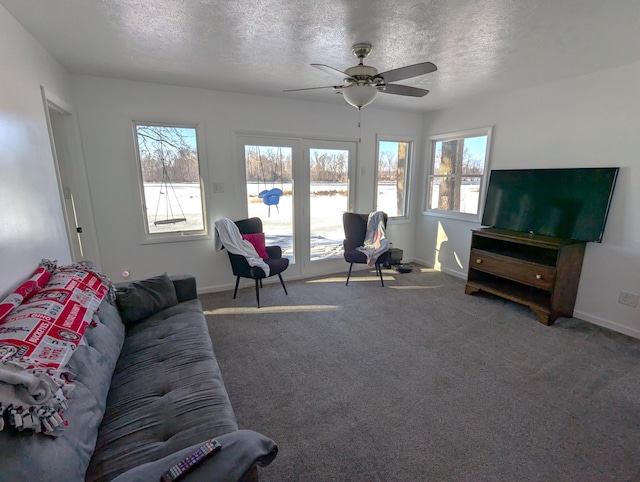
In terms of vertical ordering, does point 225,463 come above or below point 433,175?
below

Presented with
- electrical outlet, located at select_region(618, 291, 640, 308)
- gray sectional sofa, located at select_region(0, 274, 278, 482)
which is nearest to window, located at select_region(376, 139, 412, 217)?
electrical outlet, located at select_region(618, 291, 640, 308)

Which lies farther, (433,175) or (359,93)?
(433,175)

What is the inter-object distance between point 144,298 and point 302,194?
2.48 m

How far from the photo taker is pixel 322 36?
6.95ft

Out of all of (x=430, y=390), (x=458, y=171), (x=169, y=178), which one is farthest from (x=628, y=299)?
(x=169, y=178)

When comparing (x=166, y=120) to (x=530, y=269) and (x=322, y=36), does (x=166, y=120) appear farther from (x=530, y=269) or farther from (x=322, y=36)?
(x=530, y=269)

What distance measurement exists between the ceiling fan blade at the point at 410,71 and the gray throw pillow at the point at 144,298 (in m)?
2.26

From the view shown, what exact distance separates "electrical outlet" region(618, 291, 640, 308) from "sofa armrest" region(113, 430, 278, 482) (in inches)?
138

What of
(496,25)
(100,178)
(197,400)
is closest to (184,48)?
(100,178)

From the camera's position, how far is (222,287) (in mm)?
3957

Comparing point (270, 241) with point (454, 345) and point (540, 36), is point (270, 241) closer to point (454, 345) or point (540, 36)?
point (454, 345)

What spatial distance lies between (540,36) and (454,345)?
2.43m

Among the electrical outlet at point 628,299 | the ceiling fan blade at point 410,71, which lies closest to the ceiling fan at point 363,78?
the ceiling fan blade at point 410,71

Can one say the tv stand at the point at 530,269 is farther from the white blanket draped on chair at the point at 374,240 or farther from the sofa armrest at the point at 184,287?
the sofa armrest at the point at 184,287
